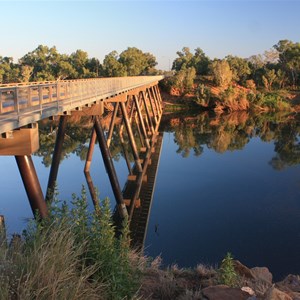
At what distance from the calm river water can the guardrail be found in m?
3.12

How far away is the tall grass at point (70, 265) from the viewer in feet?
13.7

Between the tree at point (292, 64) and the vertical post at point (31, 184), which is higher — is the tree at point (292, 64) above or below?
above

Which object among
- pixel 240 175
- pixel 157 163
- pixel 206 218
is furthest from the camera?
pixel 157 163

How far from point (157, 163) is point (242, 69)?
170 feet

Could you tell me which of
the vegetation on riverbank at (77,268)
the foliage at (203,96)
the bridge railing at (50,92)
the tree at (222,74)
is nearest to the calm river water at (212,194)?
the vegetation on riverbank at (77,268)

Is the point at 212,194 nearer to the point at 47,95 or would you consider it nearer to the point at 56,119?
the point at 56,119

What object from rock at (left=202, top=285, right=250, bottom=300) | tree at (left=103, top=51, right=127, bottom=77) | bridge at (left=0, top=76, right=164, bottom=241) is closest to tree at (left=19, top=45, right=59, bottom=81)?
tree at (left=103, top=51, right=127, bottom=77)

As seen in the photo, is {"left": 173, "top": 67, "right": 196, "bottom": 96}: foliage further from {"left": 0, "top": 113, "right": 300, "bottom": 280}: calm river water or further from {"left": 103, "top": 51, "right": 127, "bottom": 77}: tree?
{"left": 0, "top": 113, "right": 300, "bottom": 280}: calm river water

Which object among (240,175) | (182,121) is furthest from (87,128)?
(240,175)

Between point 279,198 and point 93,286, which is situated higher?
point 93,286

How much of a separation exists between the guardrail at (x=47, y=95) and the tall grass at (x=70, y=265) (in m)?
3.22

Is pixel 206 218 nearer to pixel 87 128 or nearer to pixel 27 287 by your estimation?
pixel 27 287

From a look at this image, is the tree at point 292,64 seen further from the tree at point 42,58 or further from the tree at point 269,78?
the tree at point 42,58

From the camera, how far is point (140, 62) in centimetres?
8331
